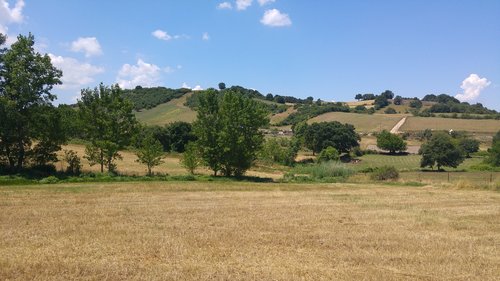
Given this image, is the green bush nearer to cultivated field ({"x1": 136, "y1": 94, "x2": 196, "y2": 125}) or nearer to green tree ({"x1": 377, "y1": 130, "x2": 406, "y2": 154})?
green tree ({"x1": 377, "y1": 130, "x2": 406, "y2": 154})

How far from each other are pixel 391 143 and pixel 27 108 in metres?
95.0

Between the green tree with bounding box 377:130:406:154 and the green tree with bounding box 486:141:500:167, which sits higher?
the green tree with bounding box 377:130:406:154

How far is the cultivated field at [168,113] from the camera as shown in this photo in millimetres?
141750

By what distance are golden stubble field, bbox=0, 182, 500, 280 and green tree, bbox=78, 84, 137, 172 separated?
15587mm

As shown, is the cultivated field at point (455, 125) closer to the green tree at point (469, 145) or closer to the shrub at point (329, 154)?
the green tree at point (469, 145)

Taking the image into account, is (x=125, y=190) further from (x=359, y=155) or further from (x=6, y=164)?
(x=359, y=155)

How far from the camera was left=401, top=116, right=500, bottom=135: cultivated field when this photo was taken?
135 meters

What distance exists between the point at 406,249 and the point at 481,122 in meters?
148

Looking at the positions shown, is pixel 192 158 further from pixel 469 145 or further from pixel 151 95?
pixel 151 95

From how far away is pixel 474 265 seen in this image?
42.8 ft

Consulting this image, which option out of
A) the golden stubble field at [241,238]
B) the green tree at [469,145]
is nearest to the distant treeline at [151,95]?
the green tree at [469,145]

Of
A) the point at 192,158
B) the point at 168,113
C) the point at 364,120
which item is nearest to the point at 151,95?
the point at 168,113

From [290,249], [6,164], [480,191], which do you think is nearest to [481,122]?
[480,191]

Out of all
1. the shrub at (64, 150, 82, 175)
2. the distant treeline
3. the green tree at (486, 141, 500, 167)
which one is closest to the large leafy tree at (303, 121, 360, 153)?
the green tree at (486, 141, 500, 167)
